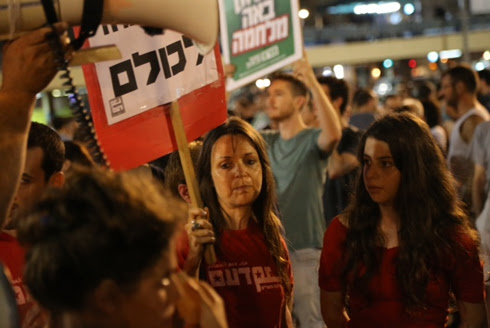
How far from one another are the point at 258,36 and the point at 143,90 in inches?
103

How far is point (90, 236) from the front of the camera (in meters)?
1.60

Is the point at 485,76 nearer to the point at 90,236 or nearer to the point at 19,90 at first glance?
the point at 19,90

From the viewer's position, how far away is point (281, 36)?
Result: 19.7 feet

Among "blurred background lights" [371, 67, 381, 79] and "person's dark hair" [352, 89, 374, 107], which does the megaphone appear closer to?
"person's dark hair" [352, 89, 374, 107]

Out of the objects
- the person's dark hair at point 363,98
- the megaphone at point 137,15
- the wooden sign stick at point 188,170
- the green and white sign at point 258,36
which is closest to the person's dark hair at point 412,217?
the wooden sign stick at point 188,170

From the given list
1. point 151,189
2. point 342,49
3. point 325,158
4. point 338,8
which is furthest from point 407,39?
point 151,189

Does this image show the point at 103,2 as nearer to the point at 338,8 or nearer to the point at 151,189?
the point at 151,189

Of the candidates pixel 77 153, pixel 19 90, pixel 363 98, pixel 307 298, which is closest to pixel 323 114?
pixel 307 298

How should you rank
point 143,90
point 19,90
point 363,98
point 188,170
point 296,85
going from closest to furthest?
point 19,90
point 188,170
point 143,90
point 296,85
point 363,98

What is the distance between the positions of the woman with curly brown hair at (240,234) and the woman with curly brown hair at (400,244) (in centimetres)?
25

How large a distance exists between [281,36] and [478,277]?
3.15 metres

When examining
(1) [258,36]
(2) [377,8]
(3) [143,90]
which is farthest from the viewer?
(2) [377,8]

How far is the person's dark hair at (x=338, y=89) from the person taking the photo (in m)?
8.36

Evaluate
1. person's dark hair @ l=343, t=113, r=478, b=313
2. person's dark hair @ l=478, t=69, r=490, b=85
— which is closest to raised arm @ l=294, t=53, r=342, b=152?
person's dark hair @ l=343, t=113, r=478, b=313
